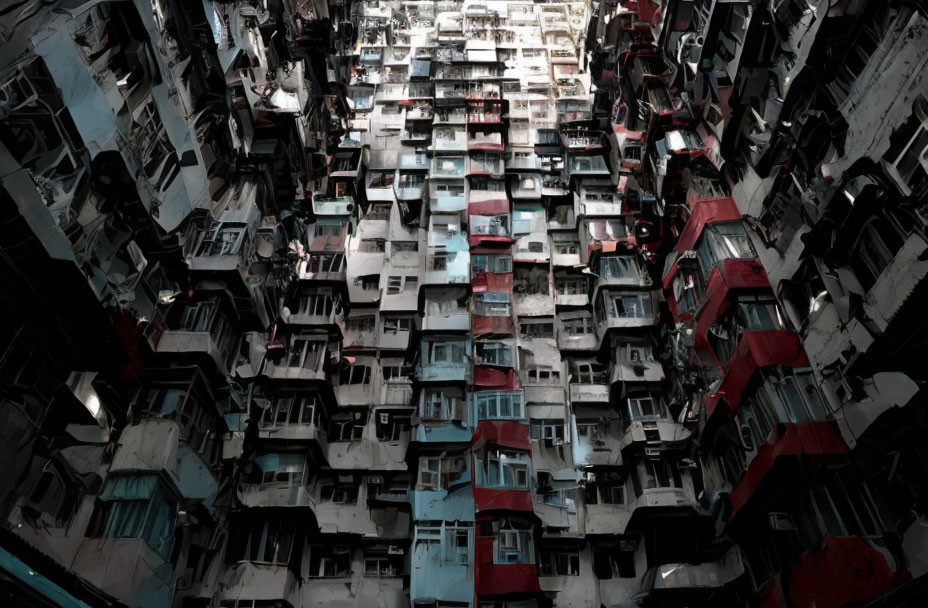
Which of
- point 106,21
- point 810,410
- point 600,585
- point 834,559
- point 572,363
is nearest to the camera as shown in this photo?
point 834,559

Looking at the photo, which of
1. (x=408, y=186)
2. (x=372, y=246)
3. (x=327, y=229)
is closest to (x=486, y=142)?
(x=408, y=186)

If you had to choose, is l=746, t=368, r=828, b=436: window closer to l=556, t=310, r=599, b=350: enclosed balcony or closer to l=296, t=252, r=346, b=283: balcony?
l=556, t=310, r=599, b=350: enclosed balcony

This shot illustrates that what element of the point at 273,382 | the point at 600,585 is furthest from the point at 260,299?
the point at 600,585

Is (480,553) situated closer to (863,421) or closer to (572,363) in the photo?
(572,363)

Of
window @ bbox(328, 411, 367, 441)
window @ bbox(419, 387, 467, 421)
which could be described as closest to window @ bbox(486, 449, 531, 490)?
window @ bbox(419, 387, 467, 421)

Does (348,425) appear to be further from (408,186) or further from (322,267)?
(408,186)

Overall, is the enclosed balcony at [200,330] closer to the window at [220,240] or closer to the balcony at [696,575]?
the window at [220,240]

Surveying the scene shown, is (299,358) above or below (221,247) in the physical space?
below
